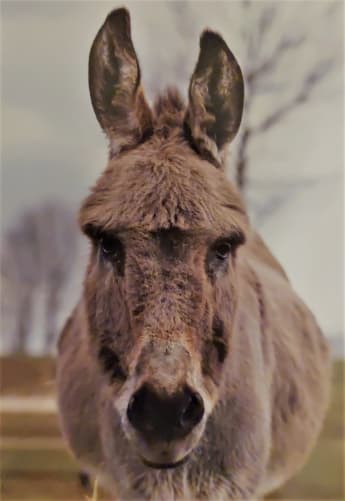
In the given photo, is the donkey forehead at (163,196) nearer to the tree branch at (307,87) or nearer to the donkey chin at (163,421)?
the donkey chin at (163,421)

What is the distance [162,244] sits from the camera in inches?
29.7

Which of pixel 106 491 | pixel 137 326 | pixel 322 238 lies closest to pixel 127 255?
pixel 137 326

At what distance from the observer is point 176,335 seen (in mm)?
712

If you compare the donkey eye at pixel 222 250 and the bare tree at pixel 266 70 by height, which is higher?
the bare tree at pixel 266 70

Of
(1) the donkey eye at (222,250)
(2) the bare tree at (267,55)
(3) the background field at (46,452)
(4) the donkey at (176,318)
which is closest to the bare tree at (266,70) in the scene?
(2) the bare tree at (267,55)

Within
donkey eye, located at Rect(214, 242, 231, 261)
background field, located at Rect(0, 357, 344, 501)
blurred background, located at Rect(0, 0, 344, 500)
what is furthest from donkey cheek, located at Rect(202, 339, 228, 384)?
background field, located at Rect(0, 357, 344, 501)

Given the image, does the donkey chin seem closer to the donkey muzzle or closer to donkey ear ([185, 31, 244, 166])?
the donkey muzzle

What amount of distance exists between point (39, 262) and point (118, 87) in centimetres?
62

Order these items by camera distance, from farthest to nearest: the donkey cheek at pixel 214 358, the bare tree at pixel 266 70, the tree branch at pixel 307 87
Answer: the tree branch at pixel 307 87
the bare tree at pixel 266 70
the donkey cheek at pixel 214 358

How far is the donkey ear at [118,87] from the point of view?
2.83ft

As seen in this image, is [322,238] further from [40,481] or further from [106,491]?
[40,481]

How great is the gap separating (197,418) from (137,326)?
123 mm

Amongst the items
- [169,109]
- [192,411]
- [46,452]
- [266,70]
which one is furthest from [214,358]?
[46,452]

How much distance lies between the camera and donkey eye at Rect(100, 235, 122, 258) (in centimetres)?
79
